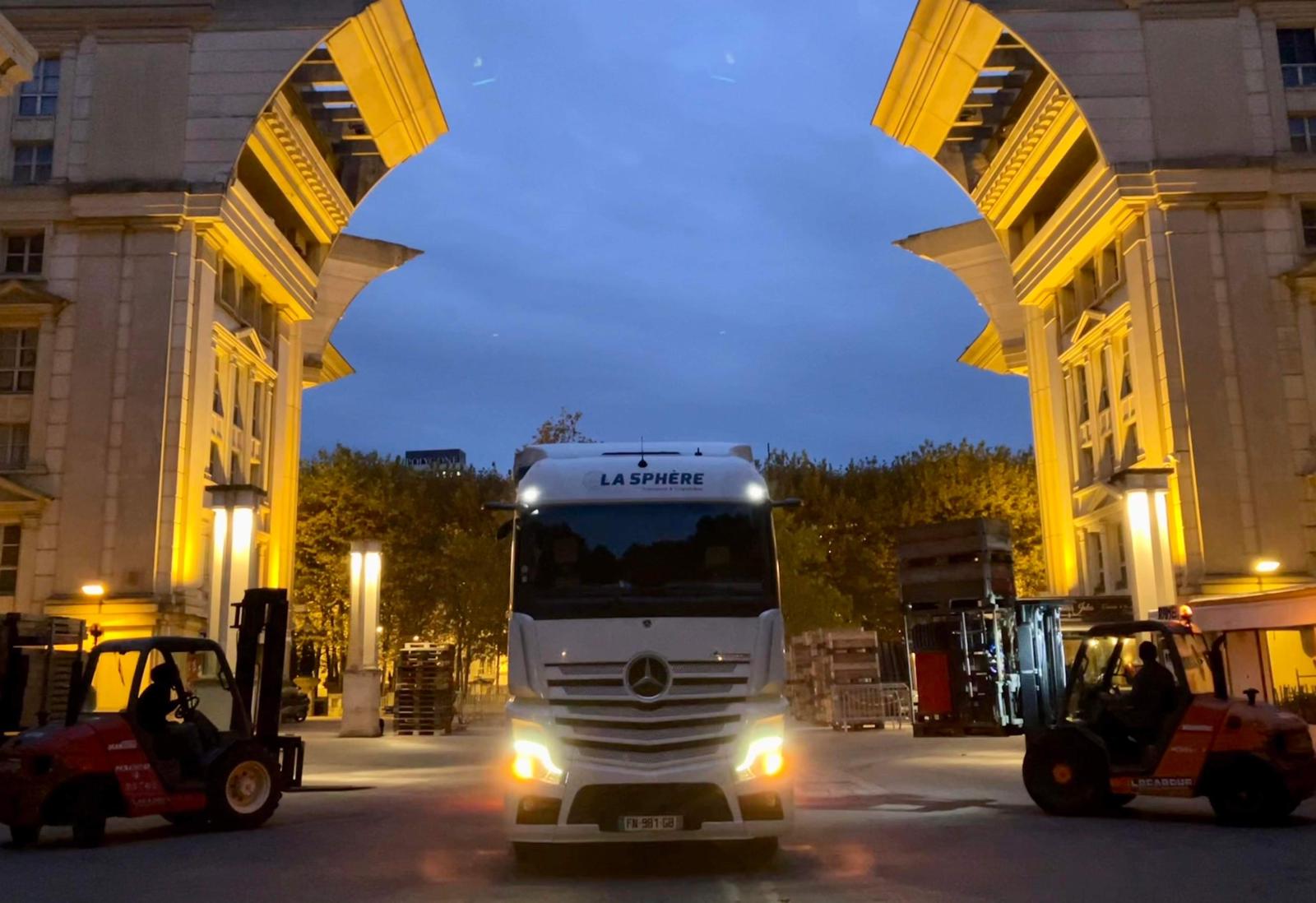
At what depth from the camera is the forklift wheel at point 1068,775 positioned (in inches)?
→ 514

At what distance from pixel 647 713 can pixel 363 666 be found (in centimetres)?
2489

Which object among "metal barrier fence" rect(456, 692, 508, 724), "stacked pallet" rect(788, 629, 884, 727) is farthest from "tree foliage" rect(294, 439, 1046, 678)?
"stacked pallet" rect(788, 629, 884, 727)

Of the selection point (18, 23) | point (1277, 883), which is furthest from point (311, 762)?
point (18, 23)

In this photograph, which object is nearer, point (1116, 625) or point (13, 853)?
point (13, 853)

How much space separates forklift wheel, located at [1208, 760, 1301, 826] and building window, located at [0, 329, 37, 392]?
31.0 metres

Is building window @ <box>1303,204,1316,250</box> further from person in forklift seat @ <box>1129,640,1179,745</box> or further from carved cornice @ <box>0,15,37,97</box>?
carved cornice @ <box>0,15,37,97</box>

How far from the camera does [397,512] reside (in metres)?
57.2

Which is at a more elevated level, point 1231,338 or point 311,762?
point 1231,338

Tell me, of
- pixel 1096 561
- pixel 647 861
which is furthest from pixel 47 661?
pixel 1096 561

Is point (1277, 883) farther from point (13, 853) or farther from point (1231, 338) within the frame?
point (1231, 338)

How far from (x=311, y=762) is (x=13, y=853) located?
40.2ft

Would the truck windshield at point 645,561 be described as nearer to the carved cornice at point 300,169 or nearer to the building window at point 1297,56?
the carved cornice at point 300,169

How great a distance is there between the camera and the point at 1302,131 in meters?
33.8

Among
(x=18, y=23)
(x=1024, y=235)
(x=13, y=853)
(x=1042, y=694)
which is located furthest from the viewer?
(x=1024, y=235)
